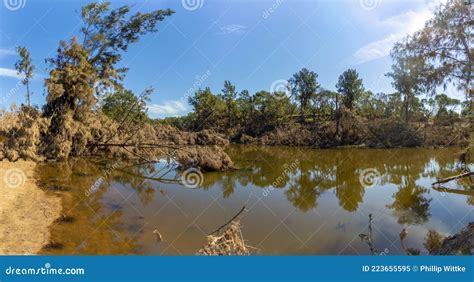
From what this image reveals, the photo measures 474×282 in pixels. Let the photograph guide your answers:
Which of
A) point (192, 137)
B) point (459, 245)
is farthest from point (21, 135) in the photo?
point (459, 245)

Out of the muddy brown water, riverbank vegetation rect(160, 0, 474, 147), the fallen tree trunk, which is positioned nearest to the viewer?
the fallen tree trunk

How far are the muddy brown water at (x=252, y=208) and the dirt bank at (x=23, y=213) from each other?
29cm

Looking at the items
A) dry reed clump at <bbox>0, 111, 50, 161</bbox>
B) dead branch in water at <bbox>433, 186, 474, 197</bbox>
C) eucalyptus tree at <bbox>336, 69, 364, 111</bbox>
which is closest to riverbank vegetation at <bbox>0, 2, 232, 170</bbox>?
dry reed clump at <bbox>0, 111, 50, 161</bbox>

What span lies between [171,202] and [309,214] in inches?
162

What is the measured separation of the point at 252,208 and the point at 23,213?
18.9ft

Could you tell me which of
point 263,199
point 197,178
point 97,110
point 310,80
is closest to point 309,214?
point 263,199

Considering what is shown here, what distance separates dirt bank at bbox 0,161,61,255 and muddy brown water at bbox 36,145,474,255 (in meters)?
0.29

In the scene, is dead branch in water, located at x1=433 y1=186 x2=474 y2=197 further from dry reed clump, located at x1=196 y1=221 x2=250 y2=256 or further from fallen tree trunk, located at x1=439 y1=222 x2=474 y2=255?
dry reed clump, located at x1=196 y1=221 x2=250 y2=256

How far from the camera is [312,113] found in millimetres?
46500

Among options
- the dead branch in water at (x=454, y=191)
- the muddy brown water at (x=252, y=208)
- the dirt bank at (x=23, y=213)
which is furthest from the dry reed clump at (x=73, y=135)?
the dead branch in water at (x=454, y=191)

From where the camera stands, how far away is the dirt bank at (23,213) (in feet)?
20.6

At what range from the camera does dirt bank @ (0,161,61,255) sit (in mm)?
6270

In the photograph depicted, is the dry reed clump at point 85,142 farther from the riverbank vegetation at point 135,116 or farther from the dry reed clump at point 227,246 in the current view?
the dry reed clump at point 227,246

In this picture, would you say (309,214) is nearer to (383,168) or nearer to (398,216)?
(398,216)
